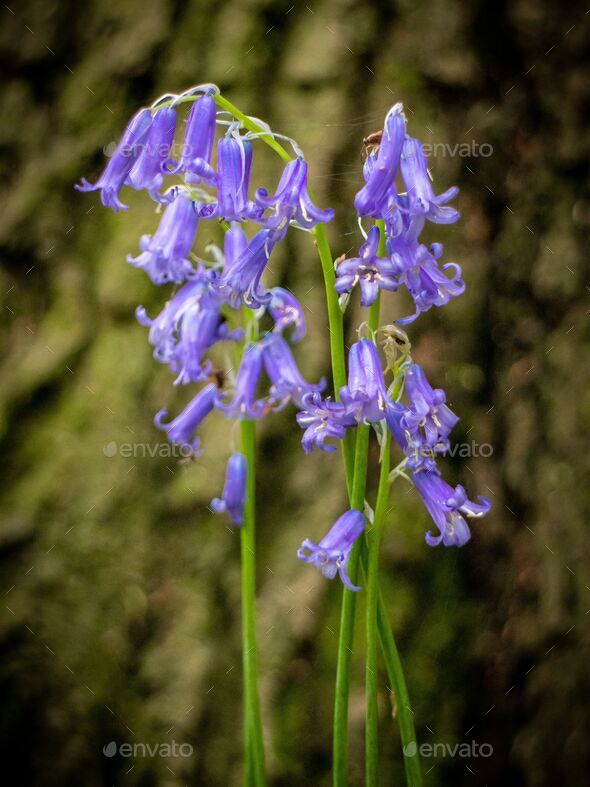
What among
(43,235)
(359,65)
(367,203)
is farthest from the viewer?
(43,235)

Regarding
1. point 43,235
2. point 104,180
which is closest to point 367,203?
point 104,180

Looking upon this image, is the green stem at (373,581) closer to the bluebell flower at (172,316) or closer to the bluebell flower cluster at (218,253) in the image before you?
the bluebell flower cluster at (218,253)

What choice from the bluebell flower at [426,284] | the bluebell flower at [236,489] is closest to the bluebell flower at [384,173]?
the bluebell flower at [426,284]

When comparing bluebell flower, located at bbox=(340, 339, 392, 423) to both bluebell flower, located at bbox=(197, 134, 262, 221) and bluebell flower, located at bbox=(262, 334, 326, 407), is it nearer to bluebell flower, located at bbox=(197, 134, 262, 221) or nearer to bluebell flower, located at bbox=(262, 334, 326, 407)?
bluebell flower, located at bbox=(262, 334, 326, 407)

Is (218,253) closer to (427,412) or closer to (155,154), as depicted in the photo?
(155,154)

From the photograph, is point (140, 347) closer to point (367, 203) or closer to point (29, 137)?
point (29, 137)

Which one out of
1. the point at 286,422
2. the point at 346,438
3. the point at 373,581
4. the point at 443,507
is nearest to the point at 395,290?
the point at 346,438
